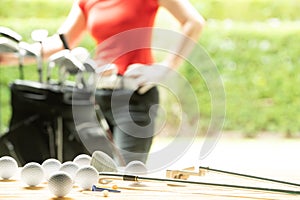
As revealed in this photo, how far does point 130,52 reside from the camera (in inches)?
101

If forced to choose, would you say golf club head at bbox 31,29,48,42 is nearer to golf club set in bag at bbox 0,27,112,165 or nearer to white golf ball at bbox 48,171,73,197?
golf club set in bag at bbox 0,27,112,165

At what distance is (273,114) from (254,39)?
0.73 metres

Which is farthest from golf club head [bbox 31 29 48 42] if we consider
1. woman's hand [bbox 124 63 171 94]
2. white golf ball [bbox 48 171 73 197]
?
white golf ball [bbox 48 171 73 197]

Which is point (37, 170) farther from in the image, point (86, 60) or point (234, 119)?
point (234, 119)

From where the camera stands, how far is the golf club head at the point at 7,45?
2.89 meters

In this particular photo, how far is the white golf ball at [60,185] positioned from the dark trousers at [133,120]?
3.25ft

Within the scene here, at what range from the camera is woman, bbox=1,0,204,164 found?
2330 millimetres

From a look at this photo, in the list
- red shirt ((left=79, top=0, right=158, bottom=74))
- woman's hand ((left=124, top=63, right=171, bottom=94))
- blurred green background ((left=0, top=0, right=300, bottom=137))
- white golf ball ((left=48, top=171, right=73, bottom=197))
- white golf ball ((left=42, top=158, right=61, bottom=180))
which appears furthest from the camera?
blurred green background ((left=0, top=0, right=300, bottom=137))

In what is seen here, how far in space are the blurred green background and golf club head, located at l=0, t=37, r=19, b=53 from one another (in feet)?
8.87

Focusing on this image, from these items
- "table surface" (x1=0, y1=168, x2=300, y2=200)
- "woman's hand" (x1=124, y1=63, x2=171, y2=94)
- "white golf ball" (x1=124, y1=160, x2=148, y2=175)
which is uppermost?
"woman's hand" (x1=124, y1=63, x2=171, y2=94)

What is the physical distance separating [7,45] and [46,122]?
16.1 inches

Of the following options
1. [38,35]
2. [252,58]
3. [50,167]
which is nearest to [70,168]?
[50,167]

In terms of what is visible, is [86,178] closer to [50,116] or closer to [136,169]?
[136,169]

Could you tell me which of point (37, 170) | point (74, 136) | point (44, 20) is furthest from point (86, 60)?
point (44, 20)
